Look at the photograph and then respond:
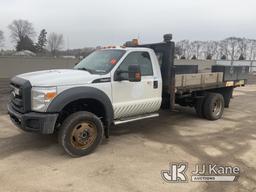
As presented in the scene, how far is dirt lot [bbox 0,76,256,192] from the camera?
4.08 m

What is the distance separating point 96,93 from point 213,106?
422 cm

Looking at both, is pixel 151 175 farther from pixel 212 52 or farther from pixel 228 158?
pixel 212 52

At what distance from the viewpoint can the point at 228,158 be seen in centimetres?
513

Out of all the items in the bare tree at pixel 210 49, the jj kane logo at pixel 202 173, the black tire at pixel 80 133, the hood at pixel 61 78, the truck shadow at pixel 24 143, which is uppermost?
the bare tree at pixel 210 49

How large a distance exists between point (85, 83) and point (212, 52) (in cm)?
6275

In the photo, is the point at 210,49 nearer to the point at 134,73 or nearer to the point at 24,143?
the point at 134,73

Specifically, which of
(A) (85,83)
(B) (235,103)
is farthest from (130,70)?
(B) (235,103)

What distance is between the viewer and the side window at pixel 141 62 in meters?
5.81

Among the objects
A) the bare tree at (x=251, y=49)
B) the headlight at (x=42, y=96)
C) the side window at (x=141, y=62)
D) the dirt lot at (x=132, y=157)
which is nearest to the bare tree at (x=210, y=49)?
the bare tree at (x=251, y=49)

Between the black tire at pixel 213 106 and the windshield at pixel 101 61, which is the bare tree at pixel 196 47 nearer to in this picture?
the black tire at pixel 213 106

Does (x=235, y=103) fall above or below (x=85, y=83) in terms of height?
below

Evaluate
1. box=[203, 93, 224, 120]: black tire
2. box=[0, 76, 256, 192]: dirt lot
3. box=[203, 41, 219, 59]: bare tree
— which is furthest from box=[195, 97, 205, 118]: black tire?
box=[203, 41, 219, 59]: bare tree

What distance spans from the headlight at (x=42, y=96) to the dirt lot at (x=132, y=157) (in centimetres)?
97

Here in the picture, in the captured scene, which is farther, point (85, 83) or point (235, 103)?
point (235, 103)
